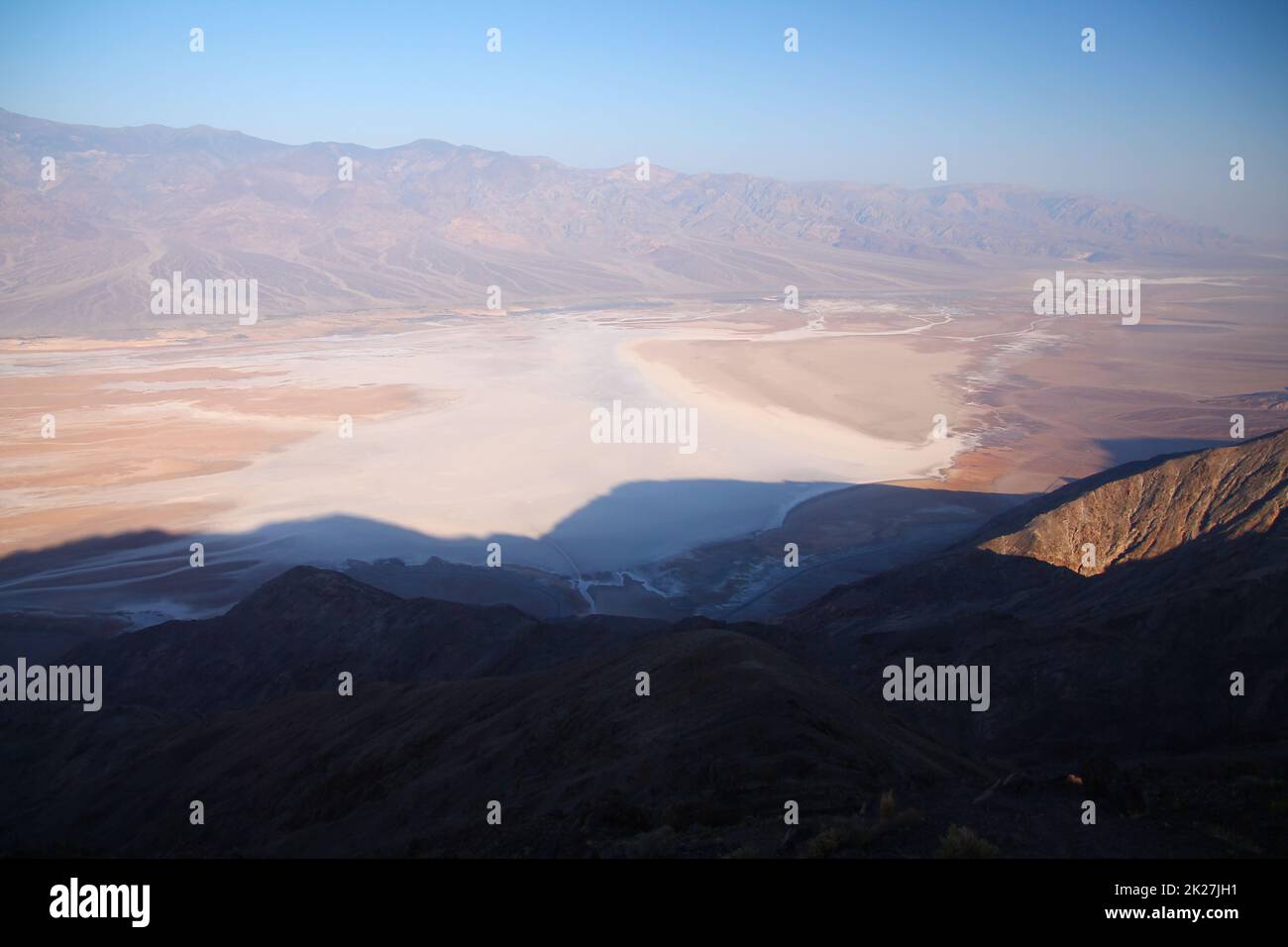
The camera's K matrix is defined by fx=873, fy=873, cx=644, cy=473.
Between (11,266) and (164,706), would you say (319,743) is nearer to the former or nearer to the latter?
(164,706)

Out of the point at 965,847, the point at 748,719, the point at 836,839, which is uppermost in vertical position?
the point at 965,847

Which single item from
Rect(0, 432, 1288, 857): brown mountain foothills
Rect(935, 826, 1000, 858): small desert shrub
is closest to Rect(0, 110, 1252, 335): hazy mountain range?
Rect(0, 432, 1288, 857): brown mountain foothills

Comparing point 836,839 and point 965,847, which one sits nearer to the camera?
point 965,847

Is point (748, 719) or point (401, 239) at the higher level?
point (401, 239)

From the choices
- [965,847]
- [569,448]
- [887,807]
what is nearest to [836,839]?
[887,807]

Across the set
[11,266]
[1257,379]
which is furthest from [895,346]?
[11,266]

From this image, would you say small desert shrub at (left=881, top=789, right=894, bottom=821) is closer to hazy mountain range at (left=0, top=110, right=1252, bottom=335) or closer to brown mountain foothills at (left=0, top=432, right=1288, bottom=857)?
brown mountain foothills at (left=0, top=432, right=1288, bottom=857)

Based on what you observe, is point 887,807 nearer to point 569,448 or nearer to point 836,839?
point 836,839
